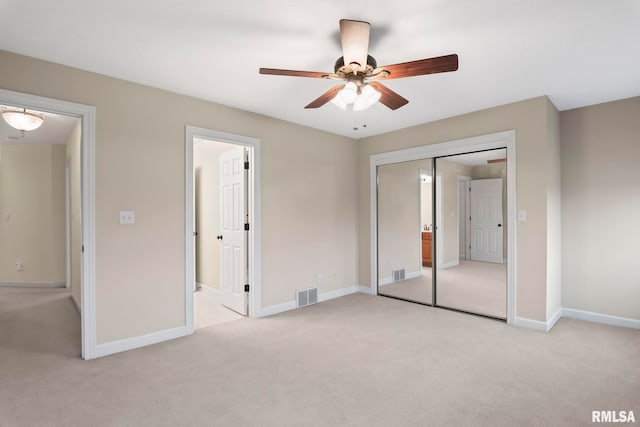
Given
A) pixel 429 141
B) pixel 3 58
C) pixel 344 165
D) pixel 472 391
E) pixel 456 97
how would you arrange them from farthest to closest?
pixel 344 165 → pixel 429 141 → pixel 456 97 → pixel 3 58 → pixel 472 391

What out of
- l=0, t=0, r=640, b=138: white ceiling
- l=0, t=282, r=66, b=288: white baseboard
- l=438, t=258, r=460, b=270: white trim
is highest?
l=0, t=0, r=640, b=138: white ceiling

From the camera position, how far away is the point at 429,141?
14.3 feet

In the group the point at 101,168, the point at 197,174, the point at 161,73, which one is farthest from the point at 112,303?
the point at 197,174

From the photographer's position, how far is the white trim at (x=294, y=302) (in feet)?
13.3

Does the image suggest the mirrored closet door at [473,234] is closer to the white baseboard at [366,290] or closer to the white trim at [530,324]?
the white trim at [530,324]

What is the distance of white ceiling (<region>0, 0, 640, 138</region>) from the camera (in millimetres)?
1989

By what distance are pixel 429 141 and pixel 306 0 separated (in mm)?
2904

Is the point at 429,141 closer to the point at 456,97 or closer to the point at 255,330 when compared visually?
the point at 456,97

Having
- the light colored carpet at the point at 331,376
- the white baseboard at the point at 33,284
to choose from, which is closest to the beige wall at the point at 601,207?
the light colored carpet at the point at 331,376

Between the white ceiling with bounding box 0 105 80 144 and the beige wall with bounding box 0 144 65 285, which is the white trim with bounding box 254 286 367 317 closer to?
the white ceiling with bounding box 0 105 80 144

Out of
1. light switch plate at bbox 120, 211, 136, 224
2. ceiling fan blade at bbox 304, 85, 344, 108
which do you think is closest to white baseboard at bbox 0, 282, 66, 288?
light switch plate at bbox 120, 211, 136, 224

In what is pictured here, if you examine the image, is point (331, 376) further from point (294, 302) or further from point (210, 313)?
point (210, 313)

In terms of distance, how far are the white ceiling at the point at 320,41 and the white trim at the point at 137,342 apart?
237 cm

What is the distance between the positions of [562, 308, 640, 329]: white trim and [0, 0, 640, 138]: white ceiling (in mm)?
2367
